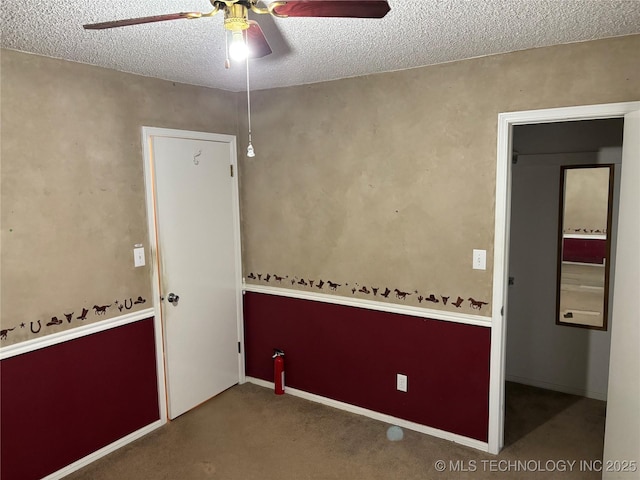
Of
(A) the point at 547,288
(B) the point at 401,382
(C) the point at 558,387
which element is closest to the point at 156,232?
(B) the point at 401,382

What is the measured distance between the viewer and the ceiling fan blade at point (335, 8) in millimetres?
1320

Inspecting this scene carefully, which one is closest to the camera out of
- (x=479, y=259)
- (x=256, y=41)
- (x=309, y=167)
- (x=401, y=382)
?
(x=256, y=41)

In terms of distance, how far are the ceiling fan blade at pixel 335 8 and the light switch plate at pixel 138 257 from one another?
6.62 feet

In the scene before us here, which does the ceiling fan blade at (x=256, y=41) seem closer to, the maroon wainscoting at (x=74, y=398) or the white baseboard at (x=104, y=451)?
the maroon wainscoting at (x=74, y=398)

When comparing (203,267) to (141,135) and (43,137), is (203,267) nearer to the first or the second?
(141,135)

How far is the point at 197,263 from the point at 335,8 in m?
2.35

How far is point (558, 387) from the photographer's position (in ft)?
11.7

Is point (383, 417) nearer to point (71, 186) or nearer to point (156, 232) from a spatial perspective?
point (156, 232)

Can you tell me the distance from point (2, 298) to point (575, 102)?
3.14 meters

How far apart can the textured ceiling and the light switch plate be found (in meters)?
1.12

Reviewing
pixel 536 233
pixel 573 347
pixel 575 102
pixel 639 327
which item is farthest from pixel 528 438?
pixel 575 102

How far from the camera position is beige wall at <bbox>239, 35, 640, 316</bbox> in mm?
2447

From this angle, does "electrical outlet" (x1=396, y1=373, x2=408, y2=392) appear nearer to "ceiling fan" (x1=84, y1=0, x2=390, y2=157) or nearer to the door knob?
the door knob

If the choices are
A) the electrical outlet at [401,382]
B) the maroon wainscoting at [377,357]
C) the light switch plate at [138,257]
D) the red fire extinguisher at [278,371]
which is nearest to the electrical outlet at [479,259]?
the maroon wainscoting at [377,357]
